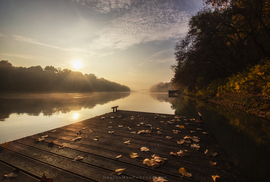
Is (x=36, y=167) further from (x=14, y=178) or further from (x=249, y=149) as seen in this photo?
(x=249, y=149)

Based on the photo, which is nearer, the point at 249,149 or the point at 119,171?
the point at 119,171

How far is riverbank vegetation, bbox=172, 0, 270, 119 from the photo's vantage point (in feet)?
30.2

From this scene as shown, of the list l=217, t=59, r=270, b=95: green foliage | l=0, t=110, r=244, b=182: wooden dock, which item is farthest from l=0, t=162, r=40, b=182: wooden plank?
l=217, t=59, r=270, b=95: green foliage

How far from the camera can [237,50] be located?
15492 mm

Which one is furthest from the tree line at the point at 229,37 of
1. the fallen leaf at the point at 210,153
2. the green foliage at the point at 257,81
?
the fallen leaf at the point at 210,153

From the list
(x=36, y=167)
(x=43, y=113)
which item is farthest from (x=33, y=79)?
(x=36, y=167)

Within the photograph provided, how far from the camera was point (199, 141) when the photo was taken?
11.5 ft

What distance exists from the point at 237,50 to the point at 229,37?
8.09 feet

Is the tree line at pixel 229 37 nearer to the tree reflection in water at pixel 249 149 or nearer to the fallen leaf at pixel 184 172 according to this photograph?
the tree reflection in water at pixel 249 149

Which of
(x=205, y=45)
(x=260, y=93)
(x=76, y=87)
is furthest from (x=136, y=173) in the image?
(x=76, y=87)

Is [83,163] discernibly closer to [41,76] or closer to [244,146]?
[244,146]

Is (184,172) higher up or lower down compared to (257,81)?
lower down

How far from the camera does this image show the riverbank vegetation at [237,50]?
9212 millimetres

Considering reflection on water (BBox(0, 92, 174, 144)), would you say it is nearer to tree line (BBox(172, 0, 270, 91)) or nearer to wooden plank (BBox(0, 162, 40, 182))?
wooden plank (BBox(0, 162, 40, 182))
